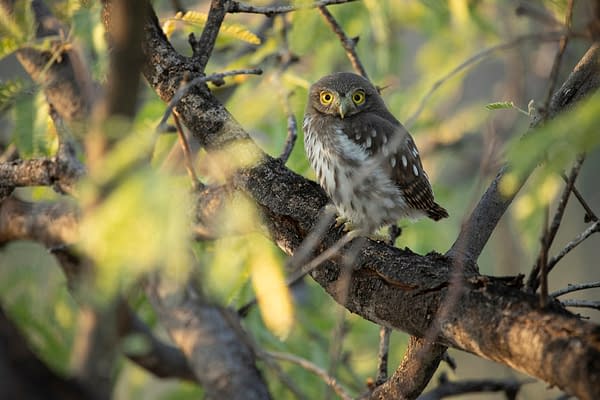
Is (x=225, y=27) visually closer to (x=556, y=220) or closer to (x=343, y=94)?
(x=343, y=94)

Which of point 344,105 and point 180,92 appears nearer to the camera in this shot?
point 180,92

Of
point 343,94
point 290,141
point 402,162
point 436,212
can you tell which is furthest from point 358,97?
point 290,141

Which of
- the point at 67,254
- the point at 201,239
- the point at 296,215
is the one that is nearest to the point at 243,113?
the point at 201,239

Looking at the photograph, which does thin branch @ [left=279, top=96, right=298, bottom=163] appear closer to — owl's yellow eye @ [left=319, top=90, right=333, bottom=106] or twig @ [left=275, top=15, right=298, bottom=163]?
twig @ [left=275, top=15, right=298, bottom=163]

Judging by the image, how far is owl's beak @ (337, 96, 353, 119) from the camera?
4.04 m

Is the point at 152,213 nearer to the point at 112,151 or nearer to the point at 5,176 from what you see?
the point at 112,151

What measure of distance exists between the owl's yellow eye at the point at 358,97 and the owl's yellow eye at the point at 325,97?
5.2 inches

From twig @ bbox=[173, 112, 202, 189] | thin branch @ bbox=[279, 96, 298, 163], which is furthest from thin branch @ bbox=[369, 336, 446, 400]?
twig @ bbox=[173, 112, 202, 189]

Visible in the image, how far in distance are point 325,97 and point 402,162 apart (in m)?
0.62

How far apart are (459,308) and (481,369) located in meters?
6.29

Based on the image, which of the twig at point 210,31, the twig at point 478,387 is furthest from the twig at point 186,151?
the twig at point 478,387

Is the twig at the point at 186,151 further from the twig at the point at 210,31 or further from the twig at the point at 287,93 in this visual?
the twig at the point at 287,93

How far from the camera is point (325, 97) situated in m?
4.12

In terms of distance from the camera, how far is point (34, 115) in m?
2.99
